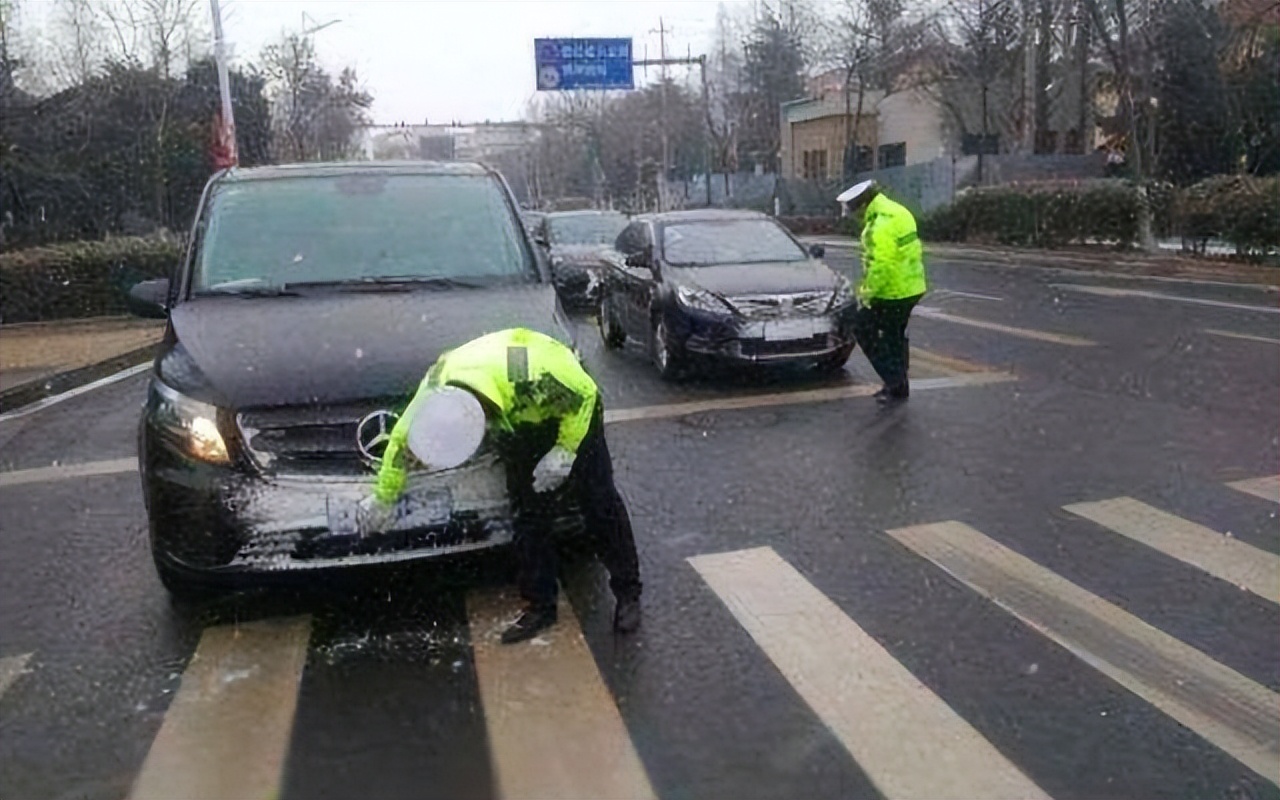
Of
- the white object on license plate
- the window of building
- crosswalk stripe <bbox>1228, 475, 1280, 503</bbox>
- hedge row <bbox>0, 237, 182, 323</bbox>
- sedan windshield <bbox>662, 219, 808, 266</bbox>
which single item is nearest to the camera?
crosswalk stripe <bbox>1228, 475, 1280, 503</bbox>

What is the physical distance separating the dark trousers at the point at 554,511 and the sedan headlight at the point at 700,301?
A: 5580mm

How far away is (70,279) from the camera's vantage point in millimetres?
18562

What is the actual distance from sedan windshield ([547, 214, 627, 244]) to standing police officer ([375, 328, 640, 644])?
14276 mm

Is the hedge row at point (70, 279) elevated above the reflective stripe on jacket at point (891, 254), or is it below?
below

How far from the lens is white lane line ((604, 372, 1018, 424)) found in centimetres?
956

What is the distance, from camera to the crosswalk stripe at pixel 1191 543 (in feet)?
17.4

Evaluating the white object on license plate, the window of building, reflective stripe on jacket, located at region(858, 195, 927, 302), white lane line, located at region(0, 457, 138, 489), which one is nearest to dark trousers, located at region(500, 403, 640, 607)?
white lane line, located at region(0, 457, 138, 489)

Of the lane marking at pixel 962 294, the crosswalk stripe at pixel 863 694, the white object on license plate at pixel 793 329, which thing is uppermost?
the white object on license plate at pixel 793 329

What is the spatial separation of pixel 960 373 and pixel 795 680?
22.8 feet

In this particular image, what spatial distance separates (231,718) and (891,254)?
20.9 feet

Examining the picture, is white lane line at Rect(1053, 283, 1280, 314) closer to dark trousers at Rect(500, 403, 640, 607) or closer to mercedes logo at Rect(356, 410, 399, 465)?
dark trousers at Rect(500, 403, 640, 607)

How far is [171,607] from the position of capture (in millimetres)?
5352

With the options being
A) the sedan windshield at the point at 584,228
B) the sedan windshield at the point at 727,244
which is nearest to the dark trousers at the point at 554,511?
the sedan windshield at the point at 727,244

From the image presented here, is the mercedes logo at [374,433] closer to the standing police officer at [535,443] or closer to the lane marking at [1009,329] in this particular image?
the standing police officer at [535,443]
